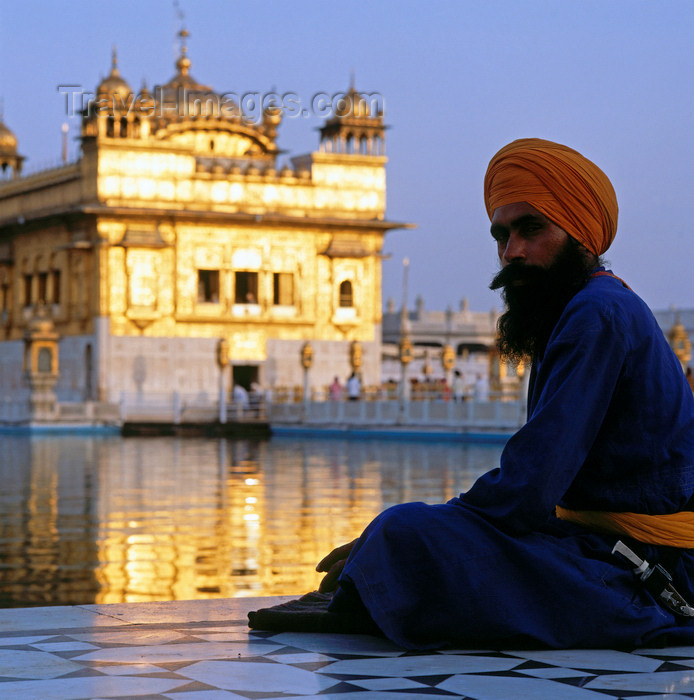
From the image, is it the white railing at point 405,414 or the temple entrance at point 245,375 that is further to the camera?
the temple entrance at point 245,375

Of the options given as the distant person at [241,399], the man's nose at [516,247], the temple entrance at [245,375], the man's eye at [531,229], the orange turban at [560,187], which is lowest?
the distant person at [241,399]

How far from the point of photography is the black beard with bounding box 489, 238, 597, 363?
4023 millimetres

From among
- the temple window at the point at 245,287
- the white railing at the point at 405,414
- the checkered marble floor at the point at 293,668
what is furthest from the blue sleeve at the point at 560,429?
the temple window at the point at 245,287

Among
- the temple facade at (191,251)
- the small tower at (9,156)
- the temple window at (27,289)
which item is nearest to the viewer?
the temple facade at (191,251)

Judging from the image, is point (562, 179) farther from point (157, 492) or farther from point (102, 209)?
point (102, 209)

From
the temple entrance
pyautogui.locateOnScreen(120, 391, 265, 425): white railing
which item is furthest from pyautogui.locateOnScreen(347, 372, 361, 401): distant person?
the temple entrance

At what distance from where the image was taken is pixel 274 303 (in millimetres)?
46000

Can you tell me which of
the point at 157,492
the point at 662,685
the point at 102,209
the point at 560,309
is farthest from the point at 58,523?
the point at 102,209

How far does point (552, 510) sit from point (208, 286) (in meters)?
42.3

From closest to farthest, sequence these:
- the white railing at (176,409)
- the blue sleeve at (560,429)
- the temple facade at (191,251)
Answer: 1. the blue sleeve at (560,429)
2. the white railing at (176,409)
3. the temple facade at (191,251)

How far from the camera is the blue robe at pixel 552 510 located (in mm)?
3682

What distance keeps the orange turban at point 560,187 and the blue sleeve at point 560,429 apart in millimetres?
296

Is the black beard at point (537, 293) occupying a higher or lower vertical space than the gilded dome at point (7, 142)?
lower

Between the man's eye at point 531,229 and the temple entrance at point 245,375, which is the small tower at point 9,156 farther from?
the man's eye at point 531,229
